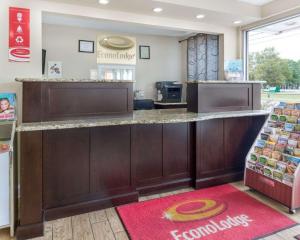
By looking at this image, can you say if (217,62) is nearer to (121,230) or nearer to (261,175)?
(261,175)

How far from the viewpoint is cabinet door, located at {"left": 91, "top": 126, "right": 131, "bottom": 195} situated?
2.54 meters

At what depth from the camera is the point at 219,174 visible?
10.8ft

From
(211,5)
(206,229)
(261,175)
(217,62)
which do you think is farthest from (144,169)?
(217,62)

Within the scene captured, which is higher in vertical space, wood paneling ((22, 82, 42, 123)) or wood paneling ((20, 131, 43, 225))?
wood paneling ((22, 82, 42, 123))

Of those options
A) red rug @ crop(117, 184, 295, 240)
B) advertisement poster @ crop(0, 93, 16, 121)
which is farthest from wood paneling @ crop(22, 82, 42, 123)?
red rug @ crop(117, 184, 295, 240)

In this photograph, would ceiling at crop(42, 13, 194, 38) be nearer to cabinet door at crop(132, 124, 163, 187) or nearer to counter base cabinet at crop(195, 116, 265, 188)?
counter base cabinet at crop(195, 116, 265, 188)

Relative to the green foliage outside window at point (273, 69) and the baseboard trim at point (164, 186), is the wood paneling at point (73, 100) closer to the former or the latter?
the baseboard trim at point (164, 186)

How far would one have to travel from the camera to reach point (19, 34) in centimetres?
300

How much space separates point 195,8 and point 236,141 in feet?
6.75

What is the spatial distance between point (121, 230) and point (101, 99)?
1346mm

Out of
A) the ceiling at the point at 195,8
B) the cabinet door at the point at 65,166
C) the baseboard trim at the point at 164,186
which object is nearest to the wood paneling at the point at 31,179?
the cabinet door at the point at 65,166

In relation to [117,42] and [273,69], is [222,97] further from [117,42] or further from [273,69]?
[117,42]

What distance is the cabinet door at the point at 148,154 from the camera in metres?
2.79

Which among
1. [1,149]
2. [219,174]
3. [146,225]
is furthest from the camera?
[219,174]
